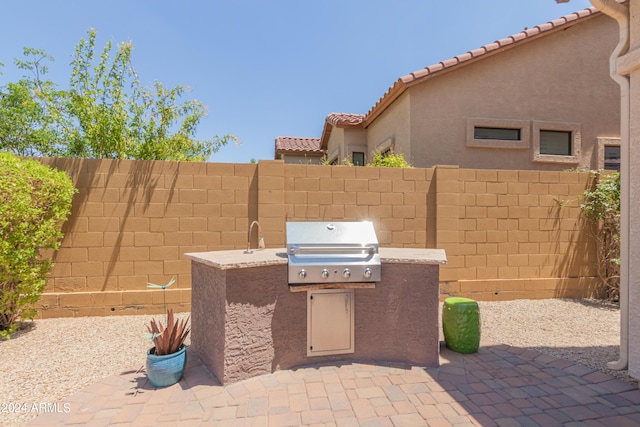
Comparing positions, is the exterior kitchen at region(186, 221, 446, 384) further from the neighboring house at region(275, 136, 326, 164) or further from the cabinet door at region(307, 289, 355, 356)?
the neighboring house at region(275, 136, 326, 164)

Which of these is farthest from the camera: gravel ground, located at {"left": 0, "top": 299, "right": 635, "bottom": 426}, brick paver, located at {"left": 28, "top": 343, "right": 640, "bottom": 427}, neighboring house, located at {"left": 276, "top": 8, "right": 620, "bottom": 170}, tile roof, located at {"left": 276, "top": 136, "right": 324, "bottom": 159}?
tile roof, located at {"left": 276, "top": 136, "right": 324, "bottom": 159}

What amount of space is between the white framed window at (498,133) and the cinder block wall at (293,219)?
198 centimetres

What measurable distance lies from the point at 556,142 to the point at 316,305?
8.44m

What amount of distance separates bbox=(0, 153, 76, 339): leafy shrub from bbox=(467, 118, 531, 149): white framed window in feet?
27.2

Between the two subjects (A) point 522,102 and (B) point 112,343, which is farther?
(A) point 522,102

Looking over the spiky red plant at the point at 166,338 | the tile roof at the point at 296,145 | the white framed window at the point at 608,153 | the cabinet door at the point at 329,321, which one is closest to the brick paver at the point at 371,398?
the cabinet door at the point at 329,321

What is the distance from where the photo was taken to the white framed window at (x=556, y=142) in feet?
25.9

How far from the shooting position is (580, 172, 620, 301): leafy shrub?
19.0 feet

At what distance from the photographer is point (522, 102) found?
313 inches

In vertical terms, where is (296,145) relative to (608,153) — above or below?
above

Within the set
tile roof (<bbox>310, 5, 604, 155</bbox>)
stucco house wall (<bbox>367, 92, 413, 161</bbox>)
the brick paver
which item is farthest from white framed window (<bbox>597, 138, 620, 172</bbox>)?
the brick paver

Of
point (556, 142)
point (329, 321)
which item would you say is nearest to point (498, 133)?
point (556, 142)

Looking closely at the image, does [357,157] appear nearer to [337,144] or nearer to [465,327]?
[337,144]

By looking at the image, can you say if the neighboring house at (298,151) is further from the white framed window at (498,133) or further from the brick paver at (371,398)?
the brick paver at (371,398)
